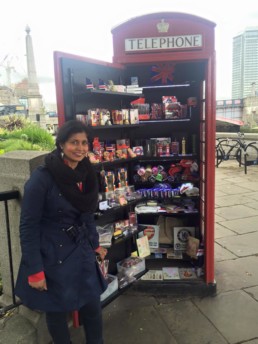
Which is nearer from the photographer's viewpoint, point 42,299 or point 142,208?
point 42,299

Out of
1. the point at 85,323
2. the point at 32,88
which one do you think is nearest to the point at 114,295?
the point at 85,323

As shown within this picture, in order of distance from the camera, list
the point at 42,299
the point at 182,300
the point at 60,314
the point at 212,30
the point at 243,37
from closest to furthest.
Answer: the point at 42,299 → the point at 60,314 → the point at 212,30 → the point at 182,300 → the point at 243,37

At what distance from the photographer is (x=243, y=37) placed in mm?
59250

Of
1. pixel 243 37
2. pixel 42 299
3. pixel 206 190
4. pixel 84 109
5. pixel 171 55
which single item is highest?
pixel 243 37

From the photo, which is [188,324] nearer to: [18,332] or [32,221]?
[18,332]

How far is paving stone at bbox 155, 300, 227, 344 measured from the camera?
261cm

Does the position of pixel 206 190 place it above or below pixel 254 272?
above

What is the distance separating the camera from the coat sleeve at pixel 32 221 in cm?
184

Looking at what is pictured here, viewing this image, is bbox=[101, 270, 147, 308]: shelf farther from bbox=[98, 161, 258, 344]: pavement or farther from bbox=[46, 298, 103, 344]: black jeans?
bbox=[46, 298, 103, 344]: black jeans

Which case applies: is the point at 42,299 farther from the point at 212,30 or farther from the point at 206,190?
the point at 212,30

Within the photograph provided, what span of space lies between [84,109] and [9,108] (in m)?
36.0

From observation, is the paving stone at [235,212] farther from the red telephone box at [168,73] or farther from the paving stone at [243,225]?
the red telephone box at [168,73]

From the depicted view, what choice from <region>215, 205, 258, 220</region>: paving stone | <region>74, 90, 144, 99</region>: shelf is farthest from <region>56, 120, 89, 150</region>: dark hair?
<region>215, 205, 258, 220</region>: paving stone

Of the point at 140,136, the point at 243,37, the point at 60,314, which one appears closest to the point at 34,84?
the point at 140,136
